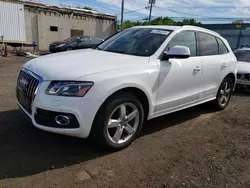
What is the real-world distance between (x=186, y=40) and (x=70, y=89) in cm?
235

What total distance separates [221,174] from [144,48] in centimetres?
207

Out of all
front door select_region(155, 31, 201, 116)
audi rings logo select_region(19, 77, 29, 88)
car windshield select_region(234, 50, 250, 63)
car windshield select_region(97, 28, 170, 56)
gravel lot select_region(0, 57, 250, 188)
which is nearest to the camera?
gravel lot select_region(0, 57, 250, 188)

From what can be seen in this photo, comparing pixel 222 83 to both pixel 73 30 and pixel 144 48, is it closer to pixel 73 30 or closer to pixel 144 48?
pixel 144 48

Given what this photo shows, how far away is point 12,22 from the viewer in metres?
17.5

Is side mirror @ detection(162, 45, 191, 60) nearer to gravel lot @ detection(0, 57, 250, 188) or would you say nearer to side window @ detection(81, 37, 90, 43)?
gravel lot @ detection(0, 57, 250, 188)

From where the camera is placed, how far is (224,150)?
3465 millimetres

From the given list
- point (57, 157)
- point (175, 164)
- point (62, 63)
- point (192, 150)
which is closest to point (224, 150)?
point (192, 150)

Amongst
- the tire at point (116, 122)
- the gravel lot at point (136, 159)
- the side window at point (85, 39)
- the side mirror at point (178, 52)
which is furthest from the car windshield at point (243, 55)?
the side window at point (85, 39)

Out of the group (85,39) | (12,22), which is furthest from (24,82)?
(12,22)

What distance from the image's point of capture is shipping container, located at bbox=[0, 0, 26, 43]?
17.0 metres

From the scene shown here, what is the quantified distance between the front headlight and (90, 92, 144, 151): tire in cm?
33

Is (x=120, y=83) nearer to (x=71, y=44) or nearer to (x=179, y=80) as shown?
(x=179, y=80)

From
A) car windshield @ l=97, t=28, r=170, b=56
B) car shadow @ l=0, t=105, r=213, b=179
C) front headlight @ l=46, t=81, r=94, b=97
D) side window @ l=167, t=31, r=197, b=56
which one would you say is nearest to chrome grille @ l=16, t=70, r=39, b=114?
front headlight @ l=46, t=81, r=94, b=97

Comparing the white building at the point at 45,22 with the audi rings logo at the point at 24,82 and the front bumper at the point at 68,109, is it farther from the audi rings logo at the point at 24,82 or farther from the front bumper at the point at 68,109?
the front bumper at the point at 68,109
